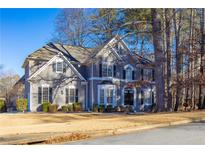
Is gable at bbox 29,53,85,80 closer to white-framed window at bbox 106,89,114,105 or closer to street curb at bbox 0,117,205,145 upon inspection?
white-framed window at bbox 106,89,114,105

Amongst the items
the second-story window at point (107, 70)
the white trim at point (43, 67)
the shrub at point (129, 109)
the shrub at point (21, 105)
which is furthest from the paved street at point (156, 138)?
the white trim at point (43, 67)

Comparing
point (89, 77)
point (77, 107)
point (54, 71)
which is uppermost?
point (54, 71)

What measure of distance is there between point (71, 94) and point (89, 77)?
1959mm

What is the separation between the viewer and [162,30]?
72.7ft

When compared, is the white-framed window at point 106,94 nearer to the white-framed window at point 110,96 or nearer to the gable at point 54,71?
the white-framed window at point 110,96

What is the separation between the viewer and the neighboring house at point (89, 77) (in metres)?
22.9

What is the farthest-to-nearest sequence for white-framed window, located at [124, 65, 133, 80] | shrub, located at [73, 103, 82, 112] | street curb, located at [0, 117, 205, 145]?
1. white-framed window, located at [124, 65, 133, 80]
2. shrub, located at [73, 103, 82, 112]
3. street curb, located at [0, 117, 205, 145]

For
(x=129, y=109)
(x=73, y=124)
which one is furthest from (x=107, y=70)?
(x=73, y=124)

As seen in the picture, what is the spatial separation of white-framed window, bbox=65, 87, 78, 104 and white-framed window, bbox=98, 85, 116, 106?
68.0 inches

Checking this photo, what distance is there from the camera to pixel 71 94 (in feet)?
79.0

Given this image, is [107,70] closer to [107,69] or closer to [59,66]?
[107,69]

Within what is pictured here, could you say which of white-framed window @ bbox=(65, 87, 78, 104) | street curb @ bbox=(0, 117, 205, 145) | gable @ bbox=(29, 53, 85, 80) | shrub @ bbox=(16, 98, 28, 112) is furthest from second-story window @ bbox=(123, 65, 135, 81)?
street curb @ bbox=(0, 117, 205, 145)

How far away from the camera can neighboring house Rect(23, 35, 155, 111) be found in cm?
2289

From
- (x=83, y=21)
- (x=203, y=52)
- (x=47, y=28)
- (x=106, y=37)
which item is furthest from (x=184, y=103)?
(x=47, y=28)
